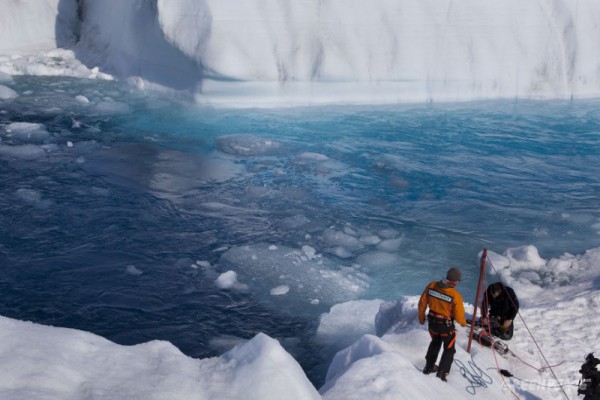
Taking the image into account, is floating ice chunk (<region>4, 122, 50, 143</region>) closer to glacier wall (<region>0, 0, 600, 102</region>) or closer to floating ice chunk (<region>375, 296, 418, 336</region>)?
glacier wall (<region>0, 0, 600, 102</region>)

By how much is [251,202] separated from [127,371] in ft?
16.1

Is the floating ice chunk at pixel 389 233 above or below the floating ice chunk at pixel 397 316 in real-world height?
above

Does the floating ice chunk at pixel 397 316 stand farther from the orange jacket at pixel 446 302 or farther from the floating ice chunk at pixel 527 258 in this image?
the floating ice chunk at pixel 527 258

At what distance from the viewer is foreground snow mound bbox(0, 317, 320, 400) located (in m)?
3.44

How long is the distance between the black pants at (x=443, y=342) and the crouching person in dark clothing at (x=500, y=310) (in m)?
0.88

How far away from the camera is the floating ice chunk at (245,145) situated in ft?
33.8

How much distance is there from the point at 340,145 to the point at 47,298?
5.96 m

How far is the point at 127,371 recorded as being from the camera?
12.2 ft

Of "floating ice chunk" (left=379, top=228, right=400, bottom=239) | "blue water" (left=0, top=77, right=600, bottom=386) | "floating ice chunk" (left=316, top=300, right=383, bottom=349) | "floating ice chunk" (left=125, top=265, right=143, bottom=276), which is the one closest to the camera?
"floating ice chunk" (left=316, top=300, right=383, bottom=349)

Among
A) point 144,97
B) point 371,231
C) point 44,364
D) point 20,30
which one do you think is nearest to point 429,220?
point 371,231

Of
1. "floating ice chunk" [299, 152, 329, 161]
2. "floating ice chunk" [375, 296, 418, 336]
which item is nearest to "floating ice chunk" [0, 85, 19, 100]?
"floating ice chunk" [299, 152, 329, 161]

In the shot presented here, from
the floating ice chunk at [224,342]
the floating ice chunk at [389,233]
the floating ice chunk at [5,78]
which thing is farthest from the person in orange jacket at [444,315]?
the floating ice chunk at [5,78]

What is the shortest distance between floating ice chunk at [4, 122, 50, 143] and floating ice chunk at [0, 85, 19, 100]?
1.97 metres

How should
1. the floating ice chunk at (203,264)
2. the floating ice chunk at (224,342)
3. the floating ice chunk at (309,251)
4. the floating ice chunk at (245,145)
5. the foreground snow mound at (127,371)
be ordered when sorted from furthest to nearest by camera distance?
the floating ice chunk at (245,145) → the floating ice chunk at (309,251) → the floating ice chunk at (203,264) → the floating ice chunk at (224,342) → the foreground snow mound at (127,371)
